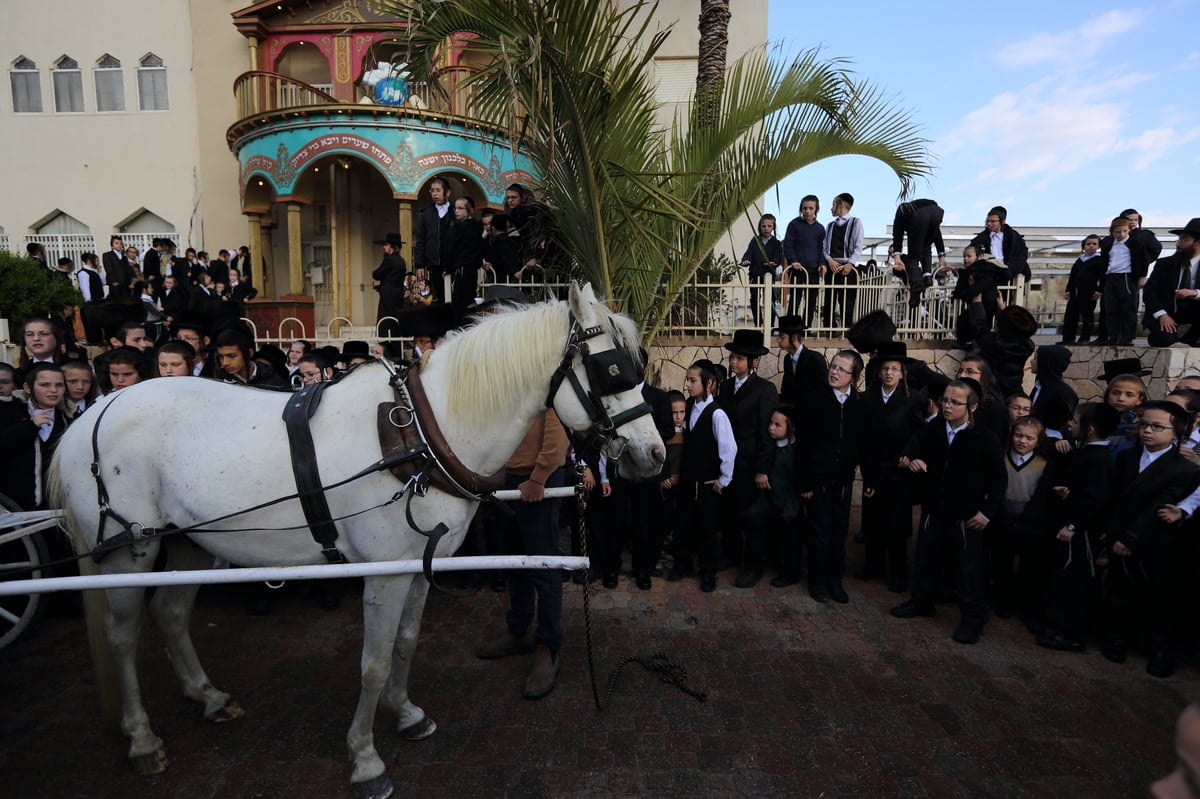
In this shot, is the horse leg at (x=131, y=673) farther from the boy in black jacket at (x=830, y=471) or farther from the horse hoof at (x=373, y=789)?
the boy in black jacket at (x=830, y=471)

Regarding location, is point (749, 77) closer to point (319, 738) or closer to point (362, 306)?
point (319, 738)

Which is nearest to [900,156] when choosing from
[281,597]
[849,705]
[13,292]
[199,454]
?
[849,705]

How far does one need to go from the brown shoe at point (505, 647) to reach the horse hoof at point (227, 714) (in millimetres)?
1344

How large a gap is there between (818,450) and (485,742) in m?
3.32

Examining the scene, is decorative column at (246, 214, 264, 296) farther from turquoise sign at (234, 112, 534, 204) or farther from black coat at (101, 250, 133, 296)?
black coat at (101, 250, 133, 296)

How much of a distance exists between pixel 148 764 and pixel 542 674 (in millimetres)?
1936

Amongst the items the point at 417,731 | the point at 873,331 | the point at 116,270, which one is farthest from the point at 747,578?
the point at 116,270

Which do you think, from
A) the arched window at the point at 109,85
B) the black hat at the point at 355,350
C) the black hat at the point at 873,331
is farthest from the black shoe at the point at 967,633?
the arched window at the point at 109,85

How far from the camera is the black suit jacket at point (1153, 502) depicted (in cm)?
390

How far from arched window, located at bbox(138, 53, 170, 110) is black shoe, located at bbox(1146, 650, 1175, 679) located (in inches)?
899

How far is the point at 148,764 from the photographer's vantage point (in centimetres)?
301

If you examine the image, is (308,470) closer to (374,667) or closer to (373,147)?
(374,667)

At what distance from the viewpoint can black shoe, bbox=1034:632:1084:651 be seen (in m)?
4.21

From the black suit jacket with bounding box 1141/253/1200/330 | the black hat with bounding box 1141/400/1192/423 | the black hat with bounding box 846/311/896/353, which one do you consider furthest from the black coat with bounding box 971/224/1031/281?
the black hat with bounding box 1141/400/1192/423
